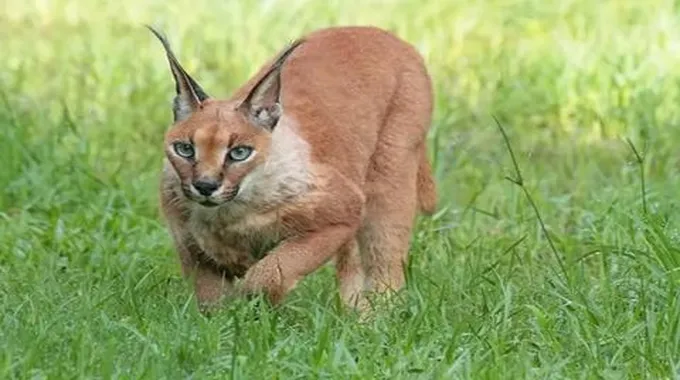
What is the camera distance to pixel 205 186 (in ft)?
21.7

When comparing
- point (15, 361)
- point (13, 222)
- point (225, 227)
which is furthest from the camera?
point (13, 222)

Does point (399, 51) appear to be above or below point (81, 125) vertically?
above

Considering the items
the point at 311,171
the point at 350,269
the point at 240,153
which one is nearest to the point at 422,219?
the point at 350,269

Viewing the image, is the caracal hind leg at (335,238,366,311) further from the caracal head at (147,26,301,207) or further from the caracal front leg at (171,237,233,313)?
the caracal head at (147,26,301,207)

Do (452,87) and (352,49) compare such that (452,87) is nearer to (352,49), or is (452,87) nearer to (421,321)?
(352,49)

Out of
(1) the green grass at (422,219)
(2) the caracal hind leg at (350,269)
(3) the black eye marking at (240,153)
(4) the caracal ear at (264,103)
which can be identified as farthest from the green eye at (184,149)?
(2) the caracal hind leg at (350,269)

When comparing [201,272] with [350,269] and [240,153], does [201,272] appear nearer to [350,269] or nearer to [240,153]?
[240,153]

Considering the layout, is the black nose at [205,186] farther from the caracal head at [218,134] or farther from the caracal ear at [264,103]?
the caracal ear at [264,103]

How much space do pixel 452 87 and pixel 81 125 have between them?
215 cm

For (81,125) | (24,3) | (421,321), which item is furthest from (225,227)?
(24,3)

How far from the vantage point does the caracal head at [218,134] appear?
666 centimetres

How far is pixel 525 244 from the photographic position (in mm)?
8023

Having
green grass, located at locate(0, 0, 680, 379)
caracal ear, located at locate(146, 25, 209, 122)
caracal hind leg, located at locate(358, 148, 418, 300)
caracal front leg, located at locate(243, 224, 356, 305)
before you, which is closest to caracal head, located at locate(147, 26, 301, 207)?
caracal ear, located at locate(146, 25, 209, 122)

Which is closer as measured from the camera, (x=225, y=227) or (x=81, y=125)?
(x=225, y=227)
